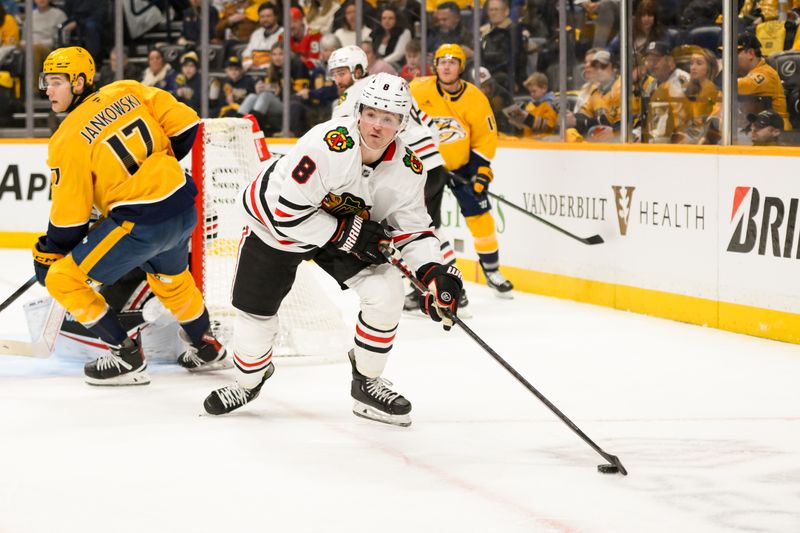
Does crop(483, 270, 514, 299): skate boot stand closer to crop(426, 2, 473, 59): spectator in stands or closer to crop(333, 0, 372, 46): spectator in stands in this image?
crop(426, 2, 473, 59): spectator in stands

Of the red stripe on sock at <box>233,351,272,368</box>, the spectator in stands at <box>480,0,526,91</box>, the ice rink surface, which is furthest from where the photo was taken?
the spectator in stands at <box>480,0,526,91</box>

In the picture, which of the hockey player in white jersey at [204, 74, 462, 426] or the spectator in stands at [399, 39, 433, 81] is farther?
the spectator in stands at [399, 39, 433, 81]

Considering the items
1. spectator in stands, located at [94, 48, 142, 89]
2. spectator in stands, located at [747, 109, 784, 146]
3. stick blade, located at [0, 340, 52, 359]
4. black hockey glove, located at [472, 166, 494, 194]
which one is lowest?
stick blade, located at [0, 340, 52, 359]

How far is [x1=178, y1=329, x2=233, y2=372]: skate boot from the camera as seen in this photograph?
15.0 ft

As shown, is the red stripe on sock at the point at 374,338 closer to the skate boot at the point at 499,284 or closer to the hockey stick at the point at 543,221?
the hockey stick at the point at 543,221

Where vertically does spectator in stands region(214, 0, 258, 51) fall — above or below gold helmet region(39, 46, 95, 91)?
above

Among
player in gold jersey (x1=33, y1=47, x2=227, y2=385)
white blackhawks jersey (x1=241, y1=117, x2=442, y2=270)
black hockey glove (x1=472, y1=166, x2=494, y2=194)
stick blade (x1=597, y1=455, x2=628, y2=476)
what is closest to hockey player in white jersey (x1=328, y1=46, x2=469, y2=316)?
black hockey glove (x1=472, y1=166, x2=494, y2=194)

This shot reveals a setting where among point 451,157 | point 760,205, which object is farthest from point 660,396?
point 451,157

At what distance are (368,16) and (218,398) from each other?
5.50 meters

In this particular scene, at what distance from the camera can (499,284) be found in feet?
22.2

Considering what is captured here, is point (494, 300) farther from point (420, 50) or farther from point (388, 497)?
point (388, 497)

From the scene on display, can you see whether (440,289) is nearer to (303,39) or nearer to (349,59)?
(349,59)

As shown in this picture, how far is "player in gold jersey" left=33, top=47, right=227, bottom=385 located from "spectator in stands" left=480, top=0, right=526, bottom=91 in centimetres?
363

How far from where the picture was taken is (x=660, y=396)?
4207mm
